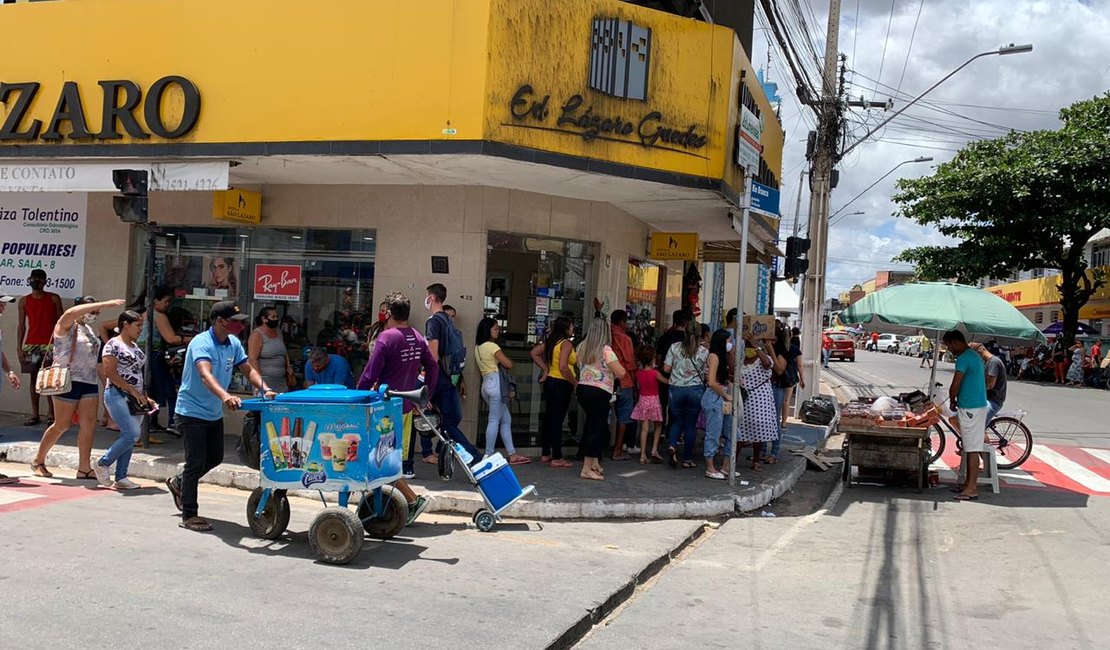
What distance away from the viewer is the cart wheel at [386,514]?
6.35 metres

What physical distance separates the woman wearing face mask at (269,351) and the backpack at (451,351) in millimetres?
1899

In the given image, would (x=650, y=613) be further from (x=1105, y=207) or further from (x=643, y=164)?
(x=1105, y=207)

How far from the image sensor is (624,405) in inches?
401

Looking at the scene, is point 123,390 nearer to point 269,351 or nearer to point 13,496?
point 13,496

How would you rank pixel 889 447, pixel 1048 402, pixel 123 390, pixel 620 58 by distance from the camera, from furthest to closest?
pixel 1048 402 < pixel 889 447 < pixel 620 58 < pixel 123 390

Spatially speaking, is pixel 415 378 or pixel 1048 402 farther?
pixel 1048 402

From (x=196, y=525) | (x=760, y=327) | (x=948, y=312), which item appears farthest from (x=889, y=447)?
(x=196, y=525)

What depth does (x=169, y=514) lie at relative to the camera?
6973 millimetres

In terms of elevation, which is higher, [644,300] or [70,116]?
[70,116]

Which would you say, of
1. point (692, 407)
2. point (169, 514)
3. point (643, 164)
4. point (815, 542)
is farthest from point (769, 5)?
point (169, 514)

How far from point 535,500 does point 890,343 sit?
230 ft

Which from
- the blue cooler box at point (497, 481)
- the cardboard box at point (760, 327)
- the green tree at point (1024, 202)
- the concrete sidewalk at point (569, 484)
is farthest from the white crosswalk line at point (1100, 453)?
the green tree at point (1024, 202)

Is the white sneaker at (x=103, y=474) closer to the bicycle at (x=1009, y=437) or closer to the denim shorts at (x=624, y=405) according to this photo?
the denim shorts at (x=624, y=405)

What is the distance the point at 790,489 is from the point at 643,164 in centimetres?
402
